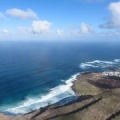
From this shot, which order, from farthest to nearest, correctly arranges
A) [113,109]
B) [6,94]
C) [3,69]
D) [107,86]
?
[3,69] < [107,86] < [6,94] < [113,109]

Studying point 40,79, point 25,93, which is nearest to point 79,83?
point 40,79

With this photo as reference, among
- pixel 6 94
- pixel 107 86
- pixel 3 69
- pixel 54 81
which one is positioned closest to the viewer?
pixel 6 94

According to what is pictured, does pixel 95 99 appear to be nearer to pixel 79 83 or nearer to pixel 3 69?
pixel 79 83

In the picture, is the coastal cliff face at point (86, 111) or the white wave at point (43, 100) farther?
the white wave at point (43, 100)

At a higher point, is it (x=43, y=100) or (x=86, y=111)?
(x=86, y=111)

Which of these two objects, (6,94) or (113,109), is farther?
(6,94)

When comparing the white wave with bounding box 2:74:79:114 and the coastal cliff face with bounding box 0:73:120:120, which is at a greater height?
the coastal cliff face with bounding box 0:73:120:120

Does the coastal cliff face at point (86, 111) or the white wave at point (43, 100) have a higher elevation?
the coastal cliff face at point (86, 111)

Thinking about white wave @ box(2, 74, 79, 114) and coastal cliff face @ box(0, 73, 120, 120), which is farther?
white wave @ box(2, 74, 79, 114)
